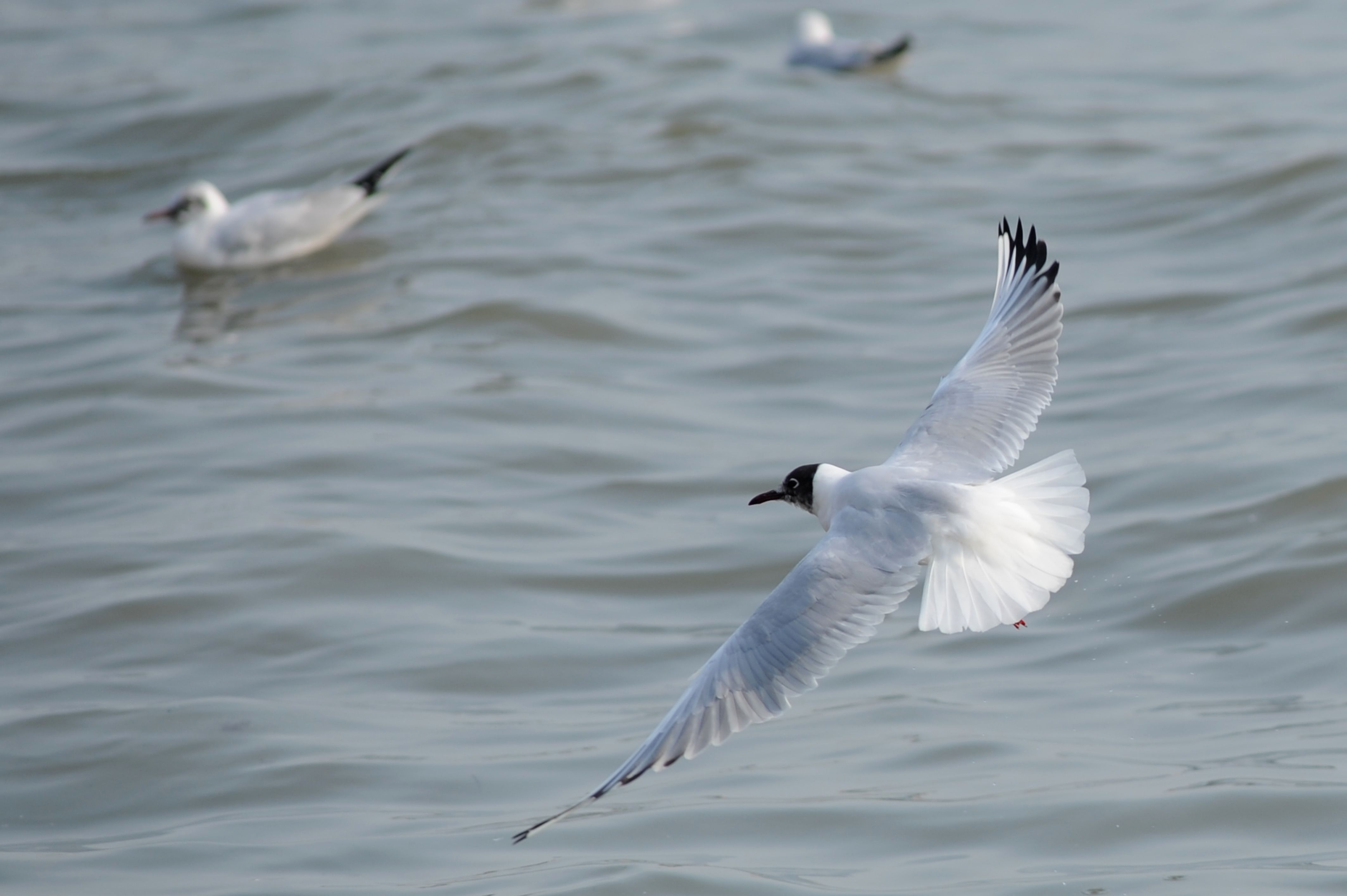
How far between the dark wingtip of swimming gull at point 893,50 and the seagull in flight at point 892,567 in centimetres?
990

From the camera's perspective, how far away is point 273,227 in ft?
36.8

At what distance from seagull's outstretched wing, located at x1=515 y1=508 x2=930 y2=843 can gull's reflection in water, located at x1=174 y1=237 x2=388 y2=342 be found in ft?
20.6

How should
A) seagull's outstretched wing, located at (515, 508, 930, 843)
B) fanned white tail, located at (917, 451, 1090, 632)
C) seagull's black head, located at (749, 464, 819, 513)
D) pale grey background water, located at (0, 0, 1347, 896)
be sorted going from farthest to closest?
seagull's black head, located at (749, 464, 819, 513), pale grey background water, located at (0, 0, 1347, 896), fanned white tail, located at (917, 451, 1090, 632), seagull's outstretched wing, located at (515, 508, 930, 843)

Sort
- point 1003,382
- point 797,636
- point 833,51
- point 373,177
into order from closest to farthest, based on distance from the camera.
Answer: point 797,636, point 1003,382, point 373,177, point 833,51

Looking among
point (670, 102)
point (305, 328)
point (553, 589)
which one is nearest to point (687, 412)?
point (553, 589)

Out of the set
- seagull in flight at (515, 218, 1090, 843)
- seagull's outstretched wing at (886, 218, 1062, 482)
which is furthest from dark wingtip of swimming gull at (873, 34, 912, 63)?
seagull in flight at (515, 218, 1090, 843)

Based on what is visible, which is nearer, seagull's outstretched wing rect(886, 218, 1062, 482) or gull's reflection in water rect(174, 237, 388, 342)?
seagull's outstretched wing rect(886, 218, 1062, 482)

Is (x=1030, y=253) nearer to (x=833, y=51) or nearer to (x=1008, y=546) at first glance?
(x=1008, y=546)

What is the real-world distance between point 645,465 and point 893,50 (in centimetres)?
782

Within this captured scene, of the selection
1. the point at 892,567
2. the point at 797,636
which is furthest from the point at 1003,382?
the point at 797,636

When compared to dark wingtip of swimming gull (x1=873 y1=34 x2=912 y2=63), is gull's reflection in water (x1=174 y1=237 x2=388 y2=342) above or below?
below

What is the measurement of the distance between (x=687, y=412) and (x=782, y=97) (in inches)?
256

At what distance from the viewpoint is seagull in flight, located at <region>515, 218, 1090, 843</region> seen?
4207 mm

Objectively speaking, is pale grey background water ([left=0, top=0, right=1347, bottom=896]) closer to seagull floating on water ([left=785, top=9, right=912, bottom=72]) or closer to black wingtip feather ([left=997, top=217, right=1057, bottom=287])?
seagull floating on water ([left=785, top=9, right=912, bottom=72])
